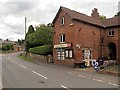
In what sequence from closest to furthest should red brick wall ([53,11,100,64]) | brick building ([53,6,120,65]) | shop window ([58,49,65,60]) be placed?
red brick wall ([53,11,100,64]) → brick building ([53,6,120,65]) → shop window ([58,49,65,60])

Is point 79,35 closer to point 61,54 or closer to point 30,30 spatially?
point 61,54

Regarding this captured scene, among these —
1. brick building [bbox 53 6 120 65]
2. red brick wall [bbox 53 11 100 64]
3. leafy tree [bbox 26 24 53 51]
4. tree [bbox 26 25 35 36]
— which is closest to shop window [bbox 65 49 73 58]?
brick building [bbox 53 6 120 65]

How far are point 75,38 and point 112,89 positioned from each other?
21783 mm

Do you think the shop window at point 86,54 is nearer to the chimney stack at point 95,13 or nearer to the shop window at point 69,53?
the shop window at point 69,53

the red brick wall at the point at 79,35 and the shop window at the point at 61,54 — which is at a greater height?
the red brick wall at the point at 79,35

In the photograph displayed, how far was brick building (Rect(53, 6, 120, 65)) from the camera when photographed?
3825cm

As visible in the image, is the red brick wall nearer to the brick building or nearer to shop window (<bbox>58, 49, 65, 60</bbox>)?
the brick building

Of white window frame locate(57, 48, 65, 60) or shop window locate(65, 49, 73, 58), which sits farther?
white window frame locate(57, 48, 65, 60)

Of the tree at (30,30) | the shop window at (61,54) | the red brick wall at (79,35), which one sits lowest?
the shop window at (61,54)

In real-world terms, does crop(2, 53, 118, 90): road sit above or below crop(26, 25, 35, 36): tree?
below

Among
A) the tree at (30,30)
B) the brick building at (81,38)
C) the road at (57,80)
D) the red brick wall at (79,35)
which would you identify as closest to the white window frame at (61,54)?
the brick building at (81,38)

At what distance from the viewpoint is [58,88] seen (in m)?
16.9

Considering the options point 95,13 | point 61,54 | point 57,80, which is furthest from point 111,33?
point 57,80

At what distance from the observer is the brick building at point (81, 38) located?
38.2m
